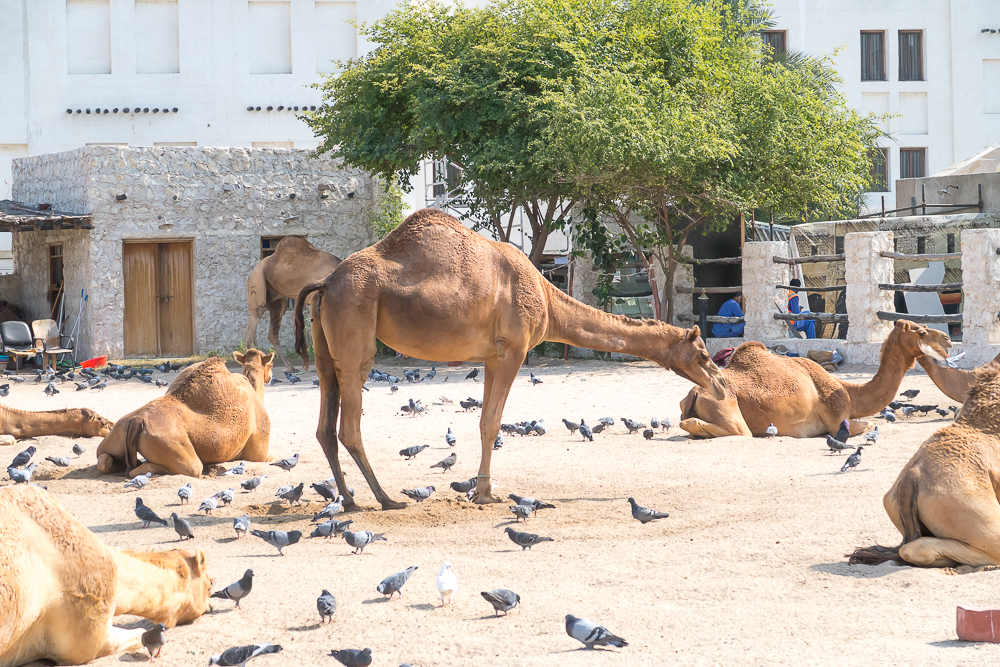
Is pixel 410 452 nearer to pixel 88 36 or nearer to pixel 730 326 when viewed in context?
pixel 730 326

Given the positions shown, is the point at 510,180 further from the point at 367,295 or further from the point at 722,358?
the point at 367,295

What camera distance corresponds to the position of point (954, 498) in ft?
17.1

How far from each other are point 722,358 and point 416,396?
16.0ft

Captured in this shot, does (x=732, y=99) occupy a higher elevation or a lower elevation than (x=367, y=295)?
higher

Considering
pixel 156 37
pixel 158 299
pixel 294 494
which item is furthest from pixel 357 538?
pixel 156 37

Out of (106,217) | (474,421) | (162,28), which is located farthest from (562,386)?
(162,28)

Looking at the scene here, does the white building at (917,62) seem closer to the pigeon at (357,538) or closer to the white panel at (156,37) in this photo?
the white panel at (156,37)

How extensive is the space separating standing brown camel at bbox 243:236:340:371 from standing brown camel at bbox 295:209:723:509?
1208cm

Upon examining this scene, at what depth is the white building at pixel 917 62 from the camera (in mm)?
36469

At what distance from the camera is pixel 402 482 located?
29.6 feet

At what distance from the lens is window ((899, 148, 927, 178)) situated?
122ft

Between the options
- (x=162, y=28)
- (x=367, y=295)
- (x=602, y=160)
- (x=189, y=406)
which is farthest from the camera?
(x=162, y=28)

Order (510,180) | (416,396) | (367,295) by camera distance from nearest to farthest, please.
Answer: (367,295)
(416,396)
(510,180)

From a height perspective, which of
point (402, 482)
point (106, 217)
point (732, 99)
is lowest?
point (402, 482)
